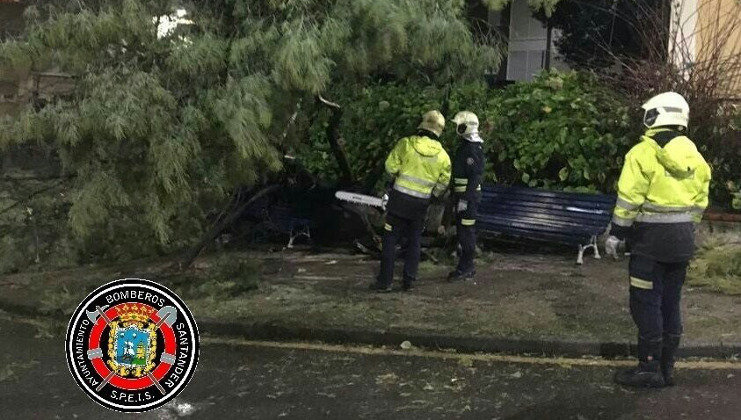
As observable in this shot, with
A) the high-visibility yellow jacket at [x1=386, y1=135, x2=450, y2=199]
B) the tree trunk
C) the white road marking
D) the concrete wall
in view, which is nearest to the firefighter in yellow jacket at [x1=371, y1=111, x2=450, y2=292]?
the high-visibility yellow jacket at [x1=386, y1=135, x2=450, y2=199]

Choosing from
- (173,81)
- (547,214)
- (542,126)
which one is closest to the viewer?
(173,81)

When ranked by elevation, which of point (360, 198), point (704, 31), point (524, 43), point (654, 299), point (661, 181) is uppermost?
point (524, 43)

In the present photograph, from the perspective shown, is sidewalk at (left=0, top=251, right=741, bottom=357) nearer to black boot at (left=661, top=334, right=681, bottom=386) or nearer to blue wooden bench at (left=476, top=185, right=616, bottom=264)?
blue wooden bench at (left=476, top=185, right=616, bottom=264)

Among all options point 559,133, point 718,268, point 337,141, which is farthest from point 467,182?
point 718,268

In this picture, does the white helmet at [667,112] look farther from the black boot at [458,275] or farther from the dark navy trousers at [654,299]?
the black boot at [458,275]

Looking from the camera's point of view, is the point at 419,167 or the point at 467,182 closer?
the point at 419,167

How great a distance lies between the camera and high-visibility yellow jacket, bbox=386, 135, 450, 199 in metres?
6.67

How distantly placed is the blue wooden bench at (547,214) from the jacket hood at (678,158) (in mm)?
3711

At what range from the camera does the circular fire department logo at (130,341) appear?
3904 mm

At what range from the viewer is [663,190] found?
4.40 metres

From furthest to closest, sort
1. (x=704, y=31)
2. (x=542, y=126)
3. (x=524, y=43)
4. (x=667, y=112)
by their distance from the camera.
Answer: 1. (x=524, y=43)
2. (x=704, y=31)
3. (x=542, y=126)
4. (x=667, y=112)

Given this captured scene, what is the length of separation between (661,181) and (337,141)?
4.93 metres

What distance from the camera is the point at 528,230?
8.38 meters

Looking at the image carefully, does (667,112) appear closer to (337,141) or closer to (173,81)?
(173,81)
